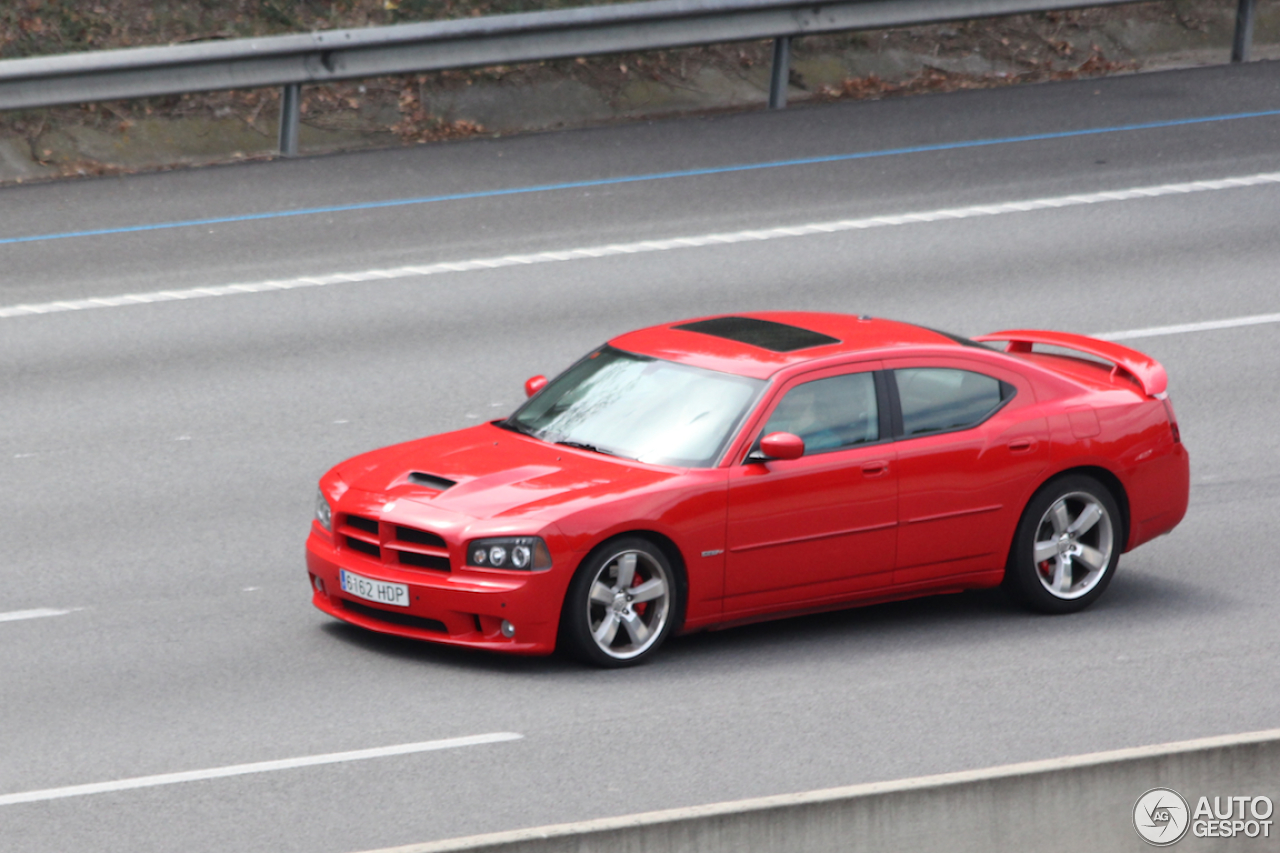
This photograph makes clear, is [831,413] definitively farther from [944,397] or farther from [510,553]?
[510,553]

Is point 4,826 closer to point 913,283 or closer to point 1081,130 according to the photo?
point 913,283

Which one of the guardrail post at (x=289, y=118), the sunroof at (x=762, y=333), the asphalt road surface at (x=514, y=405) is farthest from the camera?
the guardrail post at (x=289, y=118)

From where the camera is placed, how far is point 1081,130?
19891 millimetres

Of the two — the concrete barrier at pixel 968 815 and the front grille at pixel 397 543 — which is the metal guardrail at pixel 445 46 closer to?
the front grille at pixel 397 543

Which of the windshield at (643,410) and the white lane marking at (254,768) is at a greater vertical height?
the windshield at (643,410)

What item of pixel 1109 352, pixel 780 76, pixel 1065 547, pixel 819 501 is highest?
pixel 780 76

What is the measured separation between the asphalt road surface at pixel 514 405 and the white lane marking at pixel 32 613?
0.02 m

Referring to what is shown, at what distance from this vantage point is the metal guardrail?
18703 millimetres

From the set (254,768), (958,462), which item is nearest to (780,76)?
(958,462)

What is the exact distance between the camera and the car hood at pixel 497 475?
29.8 ft

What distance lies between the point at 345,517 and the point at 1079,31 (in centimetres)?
1655

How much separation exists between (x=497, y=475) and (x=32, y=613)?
2.50 metres

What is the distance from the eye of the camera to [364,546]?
30.8 ft

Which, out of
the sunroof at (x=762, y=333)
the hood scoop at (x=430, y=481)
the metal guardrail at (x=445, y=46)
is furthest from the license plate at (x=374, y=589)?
the metal guardrail at (x=445, y=46)
